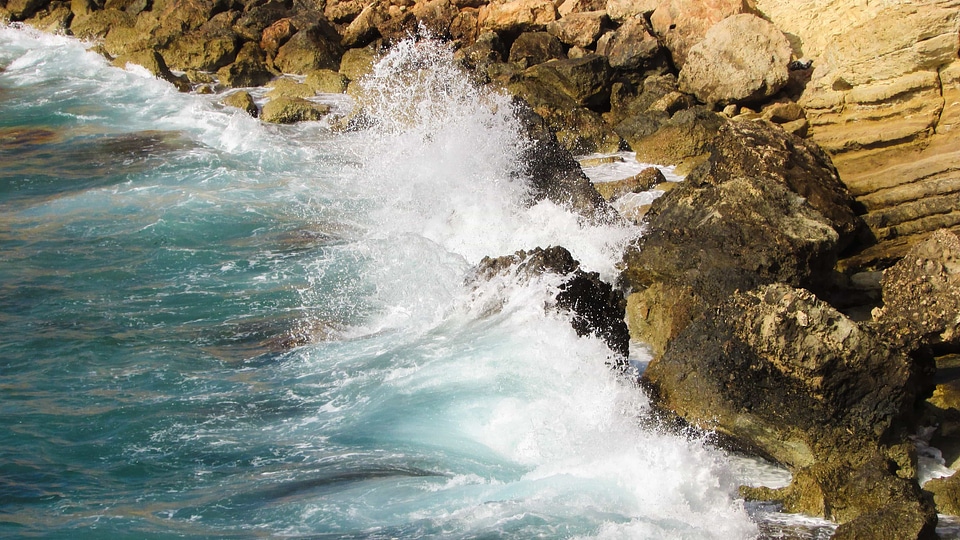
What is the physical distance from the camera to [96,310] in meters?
10.1

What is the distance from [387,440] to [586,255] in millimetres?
3884

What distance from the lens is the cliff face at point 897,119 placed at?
1072cm

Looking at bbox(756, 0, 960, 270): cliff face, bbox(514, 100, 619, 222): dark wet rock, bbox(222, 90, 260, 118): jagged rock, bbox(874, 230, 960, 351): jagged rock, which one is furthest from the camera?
bbox(222, 90, 260, 118): jagged rock

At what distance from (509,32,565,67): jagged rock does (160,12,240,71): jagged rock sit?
637 centimetres

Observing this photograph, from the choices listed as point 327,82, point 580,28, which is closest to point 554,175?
point 580,28

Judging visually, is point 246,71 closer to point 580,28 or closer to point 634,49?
point 580,28

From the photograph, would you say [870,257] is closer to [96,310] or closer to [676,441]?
[676,441]

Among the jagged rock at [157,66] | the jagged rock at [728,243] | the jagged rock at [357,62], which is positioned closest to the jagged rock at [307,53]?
the jagged rock at [357,62]

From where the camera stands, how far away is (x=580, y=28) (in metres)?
18.3

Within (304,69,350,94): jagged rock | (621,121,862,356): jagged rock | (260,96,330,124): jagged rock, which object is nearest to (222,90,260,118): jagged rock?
(260,96,330,124): jagged rock

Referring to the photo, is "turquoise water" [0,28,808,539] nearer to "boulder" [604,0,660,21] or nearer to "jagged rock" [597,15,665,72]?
"jagged rock" [597,15,665,72]

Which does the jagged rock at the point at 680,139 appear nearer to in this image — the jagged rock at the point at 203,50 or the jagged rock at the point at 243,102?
the jagged rock at the point at 243,102

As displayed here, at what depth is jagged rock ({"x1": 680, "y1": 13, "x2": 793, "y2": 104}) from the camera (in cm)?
1523

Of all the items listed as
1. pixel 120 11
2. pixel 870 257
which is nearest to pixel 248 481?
pixel 870 257
